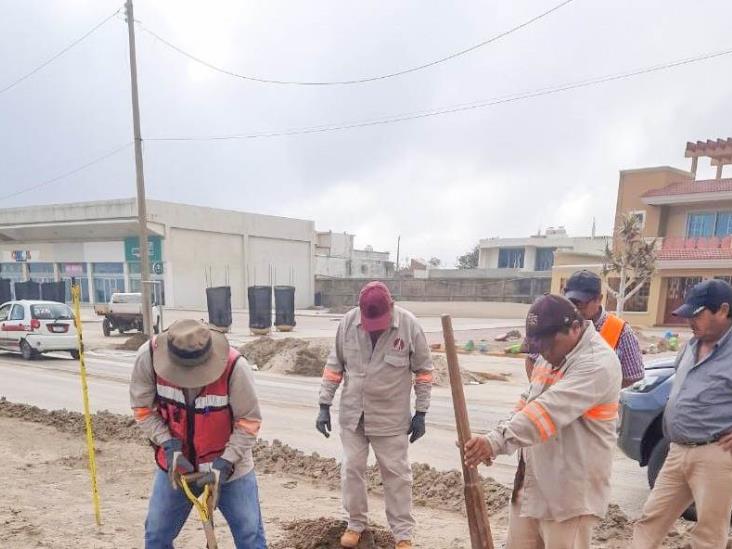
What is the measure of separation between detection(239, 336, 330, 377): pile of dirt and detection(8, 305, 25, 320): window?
539 centimetres

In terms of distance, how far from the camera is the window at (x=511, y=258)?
4525cm

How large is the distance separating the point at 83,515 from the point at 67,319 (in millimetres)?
10366

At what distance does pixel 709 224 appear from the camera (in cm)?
2525

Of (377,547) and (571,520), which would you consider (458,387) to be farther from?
(377,547)

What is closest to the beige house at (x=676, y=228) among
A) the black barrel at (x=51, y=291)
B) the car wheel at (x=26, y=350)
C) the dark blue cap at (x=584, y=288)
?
the dark blue cap at (x=584, y=288)

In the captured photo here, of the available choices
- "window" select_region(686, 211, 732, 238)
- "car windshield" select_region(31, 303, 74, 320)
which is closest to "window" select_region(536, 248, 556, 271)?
"window" select_region(686, 211, 732, 238)

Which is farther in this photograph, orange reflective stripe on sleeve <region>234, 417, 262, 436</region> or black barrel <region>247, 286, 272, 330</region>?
black barrel <region>247, 286, 272, 330</region>

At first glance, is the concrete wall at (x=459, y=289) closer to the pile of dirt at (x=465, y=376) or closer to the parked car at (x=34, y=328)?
the pile of dirt at (x=465, y=376)

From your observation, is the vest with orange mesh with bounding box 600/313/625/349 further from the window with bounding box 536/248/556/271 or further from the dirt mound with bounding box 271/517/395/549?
the window with bounding box 536/248/556/271

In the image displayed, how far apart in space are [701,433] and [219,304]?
1774 centimetres

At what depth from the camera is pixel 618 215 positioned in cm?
2731

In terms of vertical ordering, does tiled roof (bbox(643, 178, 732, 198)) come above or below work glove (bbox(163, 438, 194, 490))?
above

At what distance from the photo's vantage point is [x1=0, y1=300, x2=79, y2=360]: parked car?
40.3ft

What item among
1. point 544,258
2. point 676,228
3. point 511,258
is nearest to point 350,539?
point 676,228
